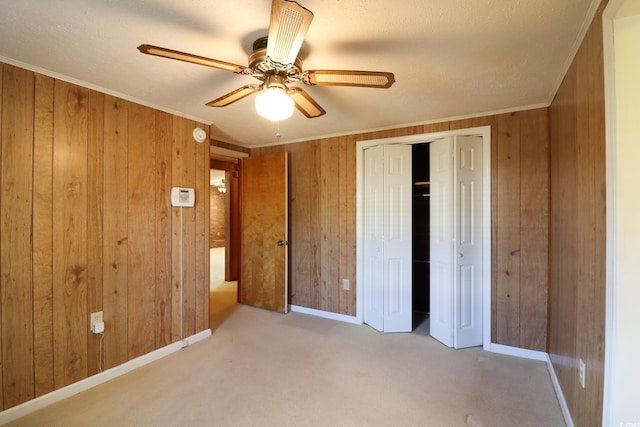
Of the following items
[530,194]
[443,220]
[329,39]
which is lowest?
[443,220]

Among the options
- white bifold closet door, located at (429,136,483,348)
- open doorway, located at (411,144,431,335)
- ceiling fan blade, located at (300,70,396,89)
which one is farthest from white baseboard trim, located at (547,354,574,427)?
ceiling fan blade, located at (300,70,396,89)

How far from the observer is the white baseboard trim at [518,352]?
255 cm

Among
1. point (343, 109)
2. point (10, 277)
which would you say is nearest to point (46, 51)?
point (10, 277)

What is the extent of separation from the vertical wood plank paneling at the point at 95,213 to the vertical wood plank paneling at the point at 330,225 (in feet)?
7.21

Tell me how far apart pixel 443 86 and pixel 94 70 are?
7.90 feet

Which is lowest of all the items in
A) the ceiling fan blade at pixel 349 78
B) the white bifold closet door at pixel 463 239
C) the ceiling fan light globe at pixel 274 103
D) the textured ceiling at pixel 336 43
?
the white bifold closet door at pixel 463 239

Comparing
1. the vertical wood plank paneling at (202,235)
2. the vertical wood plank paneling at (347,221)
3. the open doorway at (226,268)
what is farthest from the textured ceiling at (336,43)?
the open doorway at (226,268)

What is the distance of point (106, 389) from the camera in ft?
7.04

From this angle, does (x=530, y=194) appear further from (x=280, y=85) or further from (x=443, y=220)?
(x=280, y=85)

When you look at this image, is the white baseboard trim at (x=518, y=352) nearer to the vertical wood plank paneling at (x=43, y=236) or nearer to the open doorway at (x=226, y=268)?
the open doorway at (x=226, y=268)

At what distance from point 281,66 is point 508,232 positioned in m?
2.43

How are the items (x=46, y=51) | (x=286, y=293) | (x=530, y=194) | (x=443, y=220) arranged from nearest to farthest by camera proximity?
1. (x=46, y=51)
2. (x=530, y=194)
3. (x=443, y=220)
4. (x=286, y=293)

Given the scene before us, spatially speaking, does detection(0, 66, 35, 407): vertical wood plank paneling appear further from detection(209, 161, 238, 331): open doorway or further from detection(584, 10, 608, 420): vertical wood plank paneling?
detection(584, 10, 608, 420): vertical wood plank paneling

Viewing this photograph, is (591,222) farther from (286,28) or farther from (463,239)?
(286,28)
